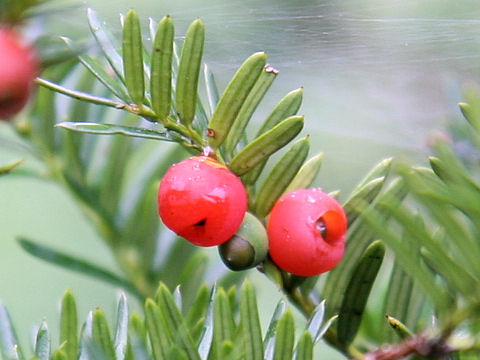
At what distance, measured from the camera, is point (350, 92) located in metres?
0.82

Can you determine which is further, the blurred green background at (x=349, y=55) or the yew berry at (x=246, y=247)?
the blurred green background at (x=349, y=55)

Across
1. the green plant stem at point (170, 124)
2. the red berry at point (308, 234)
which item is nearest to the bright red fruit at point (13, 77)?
the green plant stem at point (170, 124)

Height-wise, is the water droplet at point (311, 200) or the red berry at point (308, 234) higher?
the water droplet at point (311, 200)

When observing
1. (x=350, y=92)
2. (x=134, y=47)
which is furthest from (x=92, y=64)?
(x=350, y=92)

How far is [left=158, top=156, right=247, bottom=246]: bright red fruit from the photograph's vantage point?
1.16ft

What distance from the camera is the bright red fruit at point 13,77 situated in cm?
41

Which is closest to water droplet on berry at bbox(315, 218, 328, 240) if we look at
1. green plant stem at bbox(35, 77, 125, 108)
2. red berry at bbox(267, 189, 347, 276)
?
→ red berry at bbox(267, 189, 347, 276)

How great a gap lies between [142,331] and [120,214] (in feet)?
0.90

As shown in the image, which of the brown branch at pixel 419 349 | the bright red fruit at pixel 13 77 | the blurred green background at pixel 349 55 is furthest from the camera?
the blurred green background at pixel 349 55

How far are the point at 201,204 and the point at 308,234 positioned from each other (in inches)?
2.1

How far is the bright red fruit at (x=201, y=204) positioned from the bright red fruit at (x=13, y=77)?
106mm

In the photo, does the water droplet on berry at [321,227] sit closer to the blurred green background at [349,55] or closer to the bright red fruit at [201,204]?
the bright red fruit at [201,204]

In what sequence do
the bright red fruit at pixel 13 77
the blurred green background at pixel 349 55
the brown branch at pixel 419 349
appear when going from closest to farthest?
the brown branch at pixel 419 349 → the bright red fruit at pixel 13 77 → the blurred green background at pixel 349 55

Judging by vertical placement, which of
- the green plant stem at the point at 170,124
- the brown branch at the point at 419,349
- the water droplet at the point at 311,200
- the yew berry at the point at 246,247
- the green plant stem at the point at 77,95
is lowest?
the brown branch at the point at 419,349
